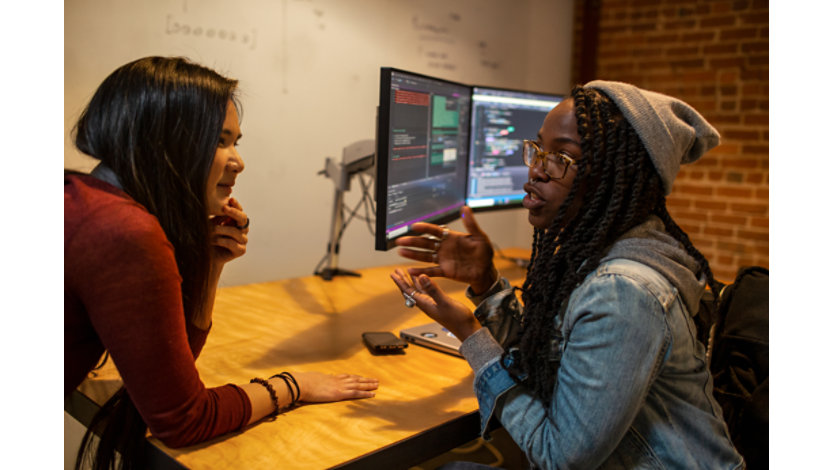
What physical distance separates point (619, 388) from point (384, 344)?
2.18 ft

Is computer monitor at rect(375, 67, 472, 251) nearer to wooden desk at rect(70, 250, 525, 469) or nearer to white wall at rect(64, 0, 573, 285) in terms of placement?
wooden desk at rect(70, 250, 525, 469)

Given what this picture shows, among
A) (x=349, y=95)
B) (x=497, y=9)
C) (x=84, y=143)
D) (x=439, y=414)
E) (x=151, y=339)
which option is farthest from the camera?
(x=497, y=9)

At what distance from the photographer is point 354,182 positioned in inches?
94.7

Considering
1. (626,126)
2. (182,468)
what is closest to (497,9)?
(626,126)

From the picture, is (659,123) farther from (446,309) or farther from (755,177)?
(755,177)

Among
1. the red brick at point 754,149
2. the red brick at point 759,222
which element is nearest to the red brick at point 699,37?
the red brick at point 754,149

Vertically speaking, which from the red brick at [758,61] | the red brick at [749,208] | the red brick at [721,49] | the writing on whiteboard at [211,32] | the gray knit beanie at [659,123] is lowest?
the red brick at [749,208]

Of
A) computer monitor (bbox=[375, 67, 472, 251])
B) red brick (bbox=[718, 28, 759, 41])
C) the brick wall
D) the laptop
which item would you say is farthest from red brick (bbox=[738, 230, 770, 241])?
the laptop

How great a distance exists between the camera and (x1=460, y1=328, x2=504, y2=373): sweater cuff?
3.60 feet

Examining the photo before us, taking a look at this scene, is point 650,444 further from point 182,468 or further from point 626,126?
point 182,468

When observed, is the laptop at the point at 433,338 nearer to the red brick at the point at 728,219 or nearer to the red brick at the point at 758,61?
the red brick at the point at 728,219

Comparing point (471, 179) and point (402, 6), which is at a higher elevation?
point (402, 6)

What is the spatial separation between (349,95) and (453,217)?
2.40 ft

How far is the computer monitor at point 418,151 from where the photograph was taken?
4.68 feet
